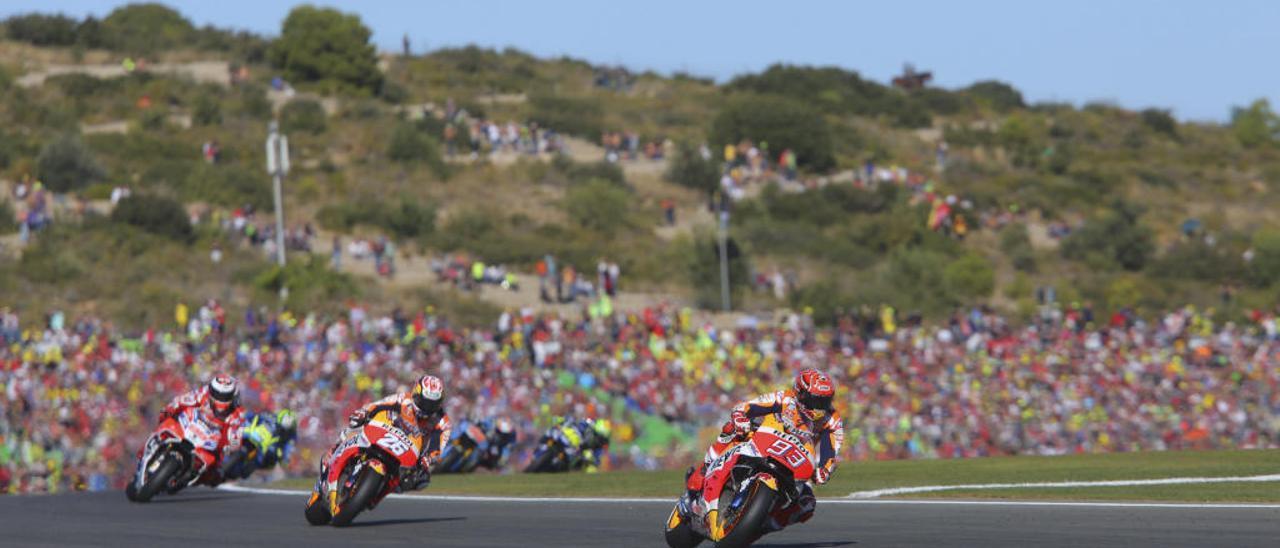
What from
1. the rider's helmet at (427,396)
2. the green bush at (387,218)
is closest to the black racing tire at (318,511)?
the rider's helmet at (427,396)

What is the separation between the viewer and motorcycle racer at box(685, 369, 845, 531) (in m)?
11.2

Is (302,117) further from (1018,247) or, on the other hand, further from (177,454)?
(177,454)

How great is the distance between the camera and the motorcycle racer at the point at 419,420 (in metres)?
14.0

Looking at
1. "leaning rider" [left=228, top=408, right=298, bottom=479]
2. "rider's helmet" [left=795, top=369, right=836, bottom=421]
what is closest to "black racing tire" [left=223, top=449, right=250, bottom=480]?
"leaning rider" [left=228, top=408, right=298, bottom=479]

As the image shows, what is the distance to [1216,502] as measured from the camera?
15.3 metres

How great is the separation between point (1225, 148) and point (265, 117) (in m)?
47.5

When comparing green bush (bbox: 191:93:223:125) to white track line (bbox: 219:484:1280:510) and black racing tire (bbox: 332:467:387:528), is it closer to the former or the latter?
white track line (bbox: 219:484:1280:510)

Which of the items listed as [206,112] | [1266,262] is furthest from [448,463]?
[206,112]

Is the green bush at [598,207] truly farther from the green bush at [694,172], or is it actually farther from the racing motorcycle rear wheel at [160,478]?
the racing motorcycle rear wheel at [160,478]

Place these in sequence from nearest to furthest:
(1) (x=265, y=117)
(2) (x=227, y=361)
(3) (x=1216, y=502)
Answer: (3) (x=1216, y=502), (2) (x=227, y=361), (1) (x=265, y=117)

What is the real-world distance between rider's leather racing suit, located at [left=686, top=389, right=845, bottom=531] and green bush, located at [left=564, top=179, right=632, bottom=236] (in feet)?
167

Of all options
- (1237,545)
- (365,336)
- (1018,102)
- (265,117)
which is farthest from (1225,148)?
(1237,545)

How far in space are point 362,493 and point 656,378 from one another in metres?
19.5

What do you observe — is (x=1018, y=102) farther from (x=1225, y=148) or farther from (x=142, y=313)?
(x=142, y=313)
